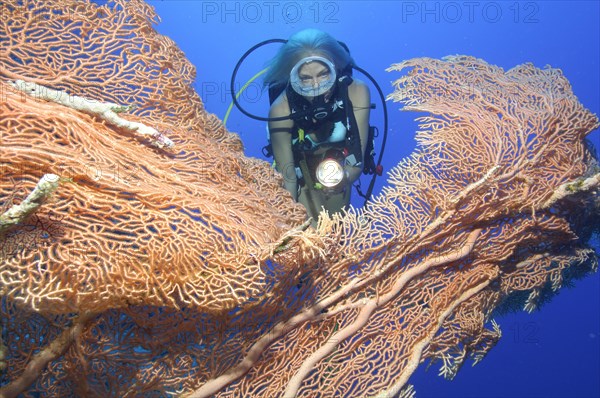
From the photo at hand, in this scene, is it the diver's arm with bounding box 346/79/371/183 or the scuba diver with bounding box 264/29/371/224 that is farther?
the diver's arm with bounding box 346/79/371/183

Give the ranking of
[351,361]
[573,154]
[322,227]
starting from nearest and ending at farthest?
1. [322,227]
2. [351,361]
3. [573,154]

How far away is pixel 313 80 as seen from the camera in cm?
491

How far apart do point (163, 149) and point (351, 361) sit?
8.03 feet

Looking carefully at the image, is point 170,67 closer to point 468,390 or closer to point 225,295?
point 225,295

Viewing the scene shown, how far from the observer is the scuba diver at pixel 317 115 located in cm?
489

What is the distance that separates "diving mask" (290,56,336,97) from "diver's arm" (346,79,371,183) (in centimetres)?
51

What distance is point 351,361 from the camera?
131 inches

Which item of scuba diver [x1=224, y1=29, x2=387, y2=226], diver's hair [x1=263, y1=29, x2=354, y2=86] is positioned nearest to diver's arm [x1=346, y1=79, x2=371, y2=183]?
scuba diver [x1=224, y1=29, x2=387, y2=226]

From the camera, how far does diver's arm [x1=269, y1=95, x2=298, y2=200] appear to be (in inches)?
204

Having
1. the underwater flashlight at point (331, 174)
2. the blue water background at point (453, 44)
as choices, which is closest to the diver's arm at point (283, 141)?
the underwater flashlight at point (331, 174)

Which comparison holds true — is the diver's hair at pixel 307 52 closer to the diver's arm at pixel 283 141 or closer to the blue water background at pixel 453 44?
the diver's arm at pixel 283 141

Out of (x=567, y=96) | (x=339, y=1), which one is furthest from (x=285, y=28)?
(x=567, y=96)

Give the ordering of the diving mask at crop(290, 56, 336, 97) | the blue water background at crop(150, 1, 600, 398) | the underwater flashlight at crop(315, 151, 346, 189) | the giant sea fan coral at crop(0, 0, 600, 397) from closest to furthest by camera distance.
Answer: the giant sea fan coral at crop(0, 0, 600, 397), the underwater flashlight at crop(315, 151, 346, 189), the diving mask at crop(290, 56, 336, 97), the blue water background at crop(150, 1, 600, 398)

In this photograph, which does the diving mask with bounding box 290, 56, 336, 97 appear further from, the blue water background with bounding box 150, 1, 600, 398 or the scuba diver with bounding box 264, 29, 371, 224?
the blue water background with bounding box 150, 1, 600, 398
